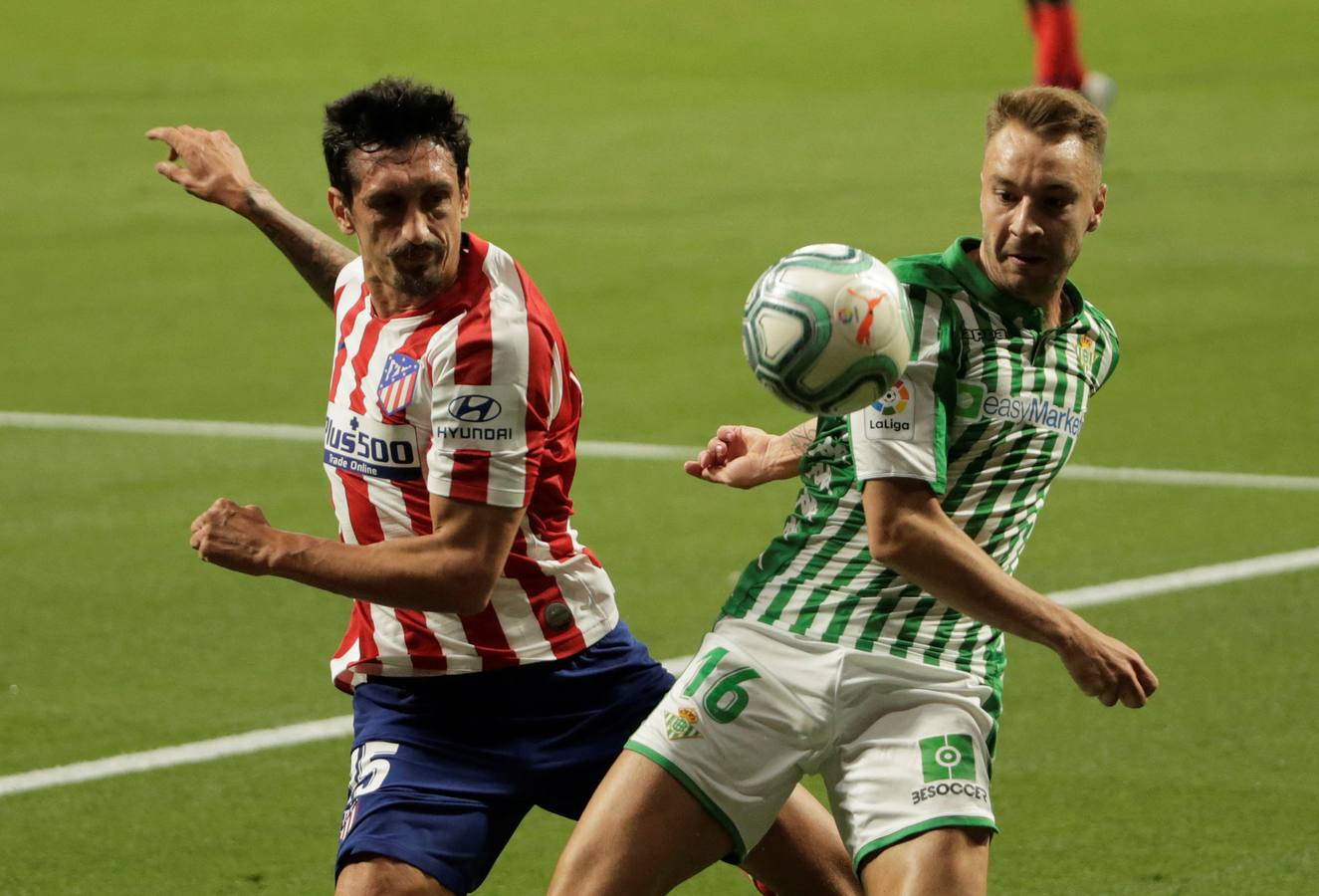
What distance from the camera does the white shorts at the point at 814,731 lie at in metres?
5.13

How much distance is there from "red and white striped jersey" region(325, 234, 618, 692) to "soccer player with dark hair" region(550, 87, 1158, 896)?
492 mm

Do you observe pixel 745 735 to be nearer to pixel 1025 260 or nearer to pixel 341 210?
pixel 1025 260

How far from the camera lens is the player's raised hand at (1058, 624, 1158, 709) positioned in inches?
192

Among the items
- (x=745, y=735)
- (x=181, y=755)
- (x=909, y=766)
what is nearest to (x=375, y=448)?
(x=745, y=735)

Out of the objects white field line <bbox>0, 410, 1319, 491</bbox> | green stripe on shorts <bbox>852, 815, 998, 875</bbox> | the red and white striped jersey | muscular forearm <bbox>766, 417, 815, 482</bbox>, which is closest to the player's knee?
the red and white striped jersey

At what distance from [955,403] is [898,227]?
13059mm

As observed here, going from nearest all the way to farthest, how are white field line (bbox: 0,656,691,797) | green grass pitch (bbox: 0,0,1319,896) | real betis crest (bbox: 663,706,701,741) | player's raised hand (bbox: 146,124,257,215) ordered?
real betis crest (bbox: 663,706,701,741) < player's raised hand (bbox: 146,124,257,215) < green grass pitch (bbox: 0,0,1319,896) < white field line (bbox: 0,656,691,797)

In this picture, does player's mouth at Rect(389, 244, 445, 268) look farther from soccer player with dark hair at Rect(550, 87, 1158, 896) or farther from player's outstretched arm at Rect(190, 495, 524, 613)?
soccer player with dark hair at Rect(550, 87, 1158, 896)

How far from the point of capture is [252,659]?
863 centimetres

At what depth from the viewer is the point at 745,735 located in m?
5.18

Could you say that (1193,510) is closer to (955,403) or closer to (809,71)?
(955,403)

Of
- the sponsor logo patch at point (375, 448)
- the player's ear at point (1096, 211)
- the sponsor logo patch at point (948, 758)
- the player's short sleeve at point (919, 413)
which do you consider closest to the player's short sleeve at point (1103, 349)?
the player's ear at point (1096, 211)

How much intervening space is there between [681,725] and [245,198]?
2128 mm

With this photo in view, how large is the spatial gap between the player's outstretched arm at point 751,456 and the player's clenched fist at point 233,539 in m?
1.17
